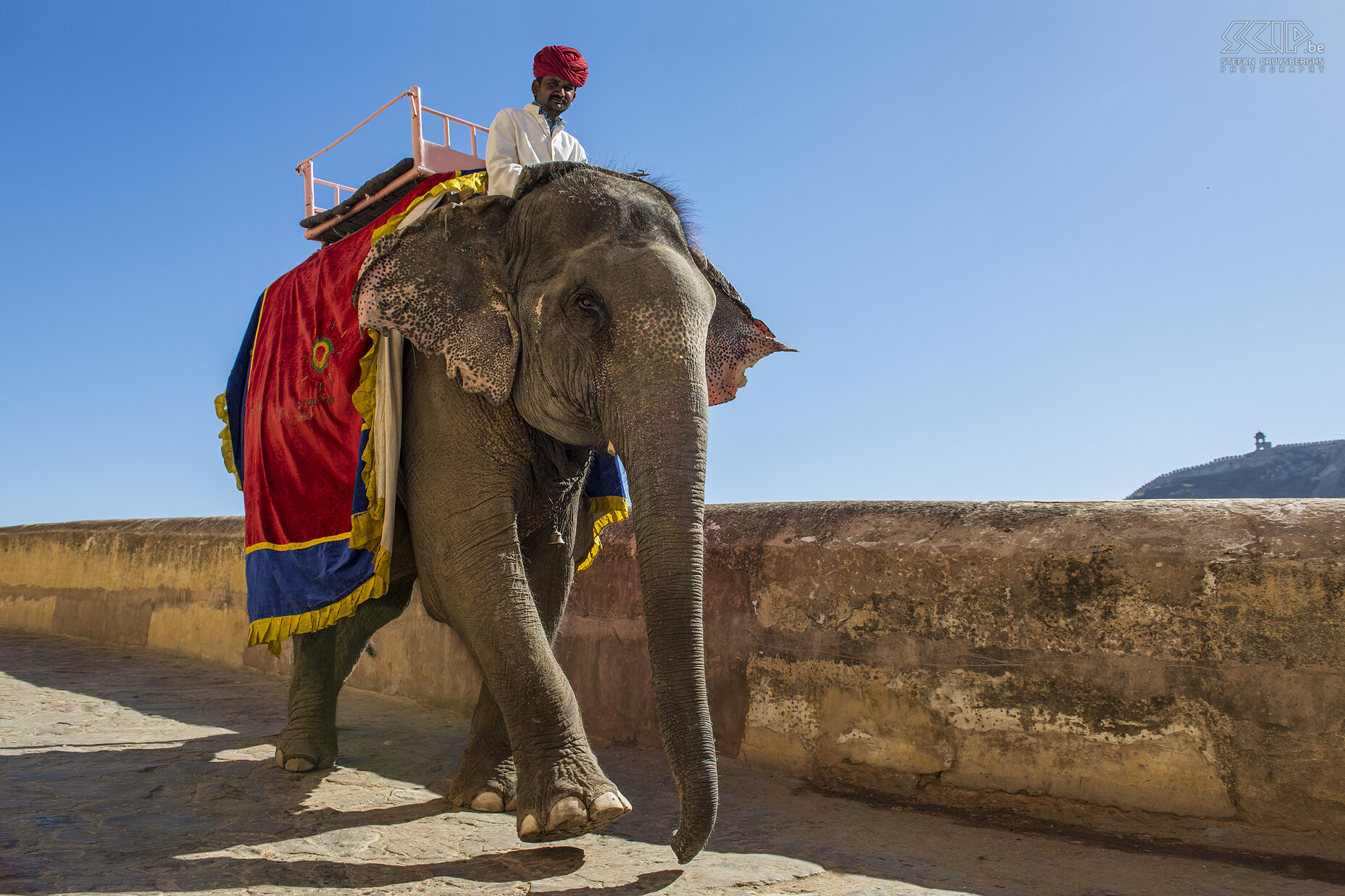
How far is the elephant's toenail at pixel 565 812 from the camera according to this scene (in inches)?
105

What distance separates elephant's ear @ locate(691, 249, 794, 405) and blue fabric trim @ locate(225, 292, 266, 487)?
248 cm

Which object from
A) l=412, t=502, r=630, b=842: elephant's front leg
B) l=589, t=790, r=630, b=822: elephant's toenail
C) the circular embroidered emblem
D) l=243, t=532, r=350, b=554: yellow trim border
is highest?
the circular embroidered emblem

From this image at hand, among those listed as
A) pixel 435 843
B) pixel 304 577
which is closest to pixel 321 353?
pixel 304 577

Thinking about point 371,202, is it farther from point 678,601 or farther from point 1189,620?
point 1189,620

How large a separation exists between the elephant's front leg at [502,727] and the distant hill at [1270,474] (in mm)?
61241

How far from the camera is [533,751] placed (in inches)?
110

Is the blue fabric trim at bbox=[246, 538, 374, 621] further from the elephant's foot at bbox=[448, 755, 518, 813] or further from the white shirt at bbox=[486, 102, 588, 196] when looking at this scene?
the white shirt at bbox=[486, 102, 588, 196]

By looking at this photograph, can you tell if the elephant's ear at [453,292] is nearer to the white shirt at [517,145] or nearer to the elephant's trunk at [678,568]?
the white shirt at [517,145]

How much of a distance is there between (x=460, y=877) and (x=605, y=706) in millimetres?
2043

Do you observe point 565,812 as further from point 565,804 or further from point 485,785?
point 485,785

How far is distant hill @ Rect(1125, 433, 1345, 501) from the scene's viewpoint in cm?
5678

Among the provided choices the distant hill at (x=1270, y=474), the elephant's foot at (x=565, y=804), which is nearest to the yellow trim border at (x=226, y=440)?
the elephant's foot at (x=565, y=804)

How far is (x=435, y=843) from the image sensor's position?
9.46ft

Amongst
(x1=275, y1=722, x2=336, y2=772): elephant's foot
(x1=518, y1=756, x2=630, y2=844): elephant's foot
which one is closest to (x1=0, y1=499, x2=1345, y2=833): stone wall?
(x1=275, y1=722, x2=336, y2=772): elephant's foot
